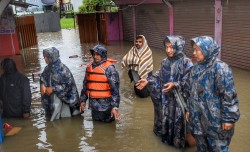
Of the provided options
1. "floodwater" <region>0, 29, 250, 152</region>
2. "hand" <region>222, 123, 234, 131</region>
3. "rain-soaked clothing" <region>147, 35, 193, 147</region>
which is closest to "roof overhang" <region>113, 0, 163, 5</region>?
"floodwater" <region>0, 29, 250, 152</region>

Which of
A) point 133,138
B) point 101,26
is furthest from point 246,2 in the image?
point 101,26

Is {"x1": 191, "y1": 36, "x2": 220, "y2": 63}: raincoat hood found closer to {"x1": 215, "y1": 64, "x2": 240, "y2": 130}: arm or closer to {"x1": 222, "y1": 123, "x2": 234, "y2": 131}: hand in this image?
{"x1": 215, "y1": 64, "x2": 240, "y2": 130}: arm

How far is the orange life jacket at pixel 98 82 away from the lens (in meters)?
5.44

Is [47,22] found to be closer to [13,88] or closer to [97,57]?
[13,88]

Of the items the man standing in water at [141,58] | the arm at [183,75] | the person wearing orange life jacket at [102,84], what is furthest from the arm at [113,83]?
the man standing in water at [141,58]

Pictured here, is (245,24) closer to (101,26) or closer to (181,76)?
(181,76)

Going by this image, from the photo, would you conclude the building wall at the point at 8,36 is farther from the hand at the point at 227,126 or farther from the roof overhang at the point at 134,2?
the hand at the point at 227,126

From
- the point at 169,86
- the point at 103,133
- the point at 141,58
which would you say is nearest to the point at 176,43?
the point at 169,86

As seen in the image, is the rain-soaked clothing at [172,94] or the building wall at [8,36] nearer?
the rain-soaked clothing at [172,94]

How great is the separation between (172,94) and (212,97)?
1079mm

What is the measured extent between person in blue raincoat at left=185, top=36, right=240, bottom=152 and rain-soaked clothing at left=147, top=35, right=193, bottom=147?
29.6 inches

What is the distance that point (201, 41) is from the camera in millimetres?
3510

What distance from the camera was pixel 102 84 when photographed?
5.48 metres

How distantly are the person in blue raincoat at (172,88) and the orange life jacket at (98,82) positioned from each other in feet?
2.83
